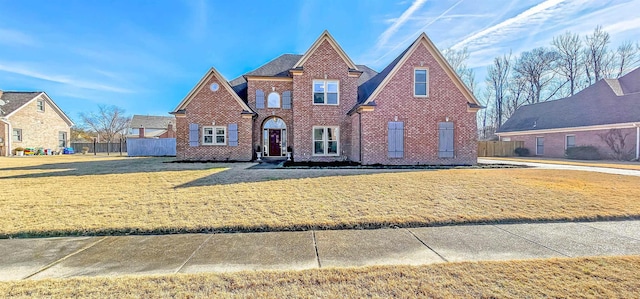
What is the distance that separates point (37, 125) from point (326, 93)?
34064 millimetres

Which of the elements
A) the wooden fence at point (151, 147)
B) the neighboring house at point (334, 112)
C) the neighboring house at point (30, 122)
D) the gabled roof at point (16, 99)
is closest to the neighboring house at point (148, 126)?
the neighboring house at point (30, 122)

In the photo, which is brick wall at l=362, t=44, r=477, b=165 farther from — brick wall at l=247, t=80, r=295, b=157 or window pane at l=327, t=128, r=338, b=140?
brick wall at l=247, t=80, r=295, b=157

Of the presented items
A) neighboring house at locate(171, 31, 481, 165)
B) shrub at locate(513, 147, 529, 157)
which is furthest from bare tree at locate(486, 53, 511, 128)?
neighboring house at locate(171, 31, 481, 165)

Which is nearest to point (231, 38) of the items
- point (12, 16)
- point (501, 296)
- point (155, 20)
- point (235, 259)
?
point (155, 20)

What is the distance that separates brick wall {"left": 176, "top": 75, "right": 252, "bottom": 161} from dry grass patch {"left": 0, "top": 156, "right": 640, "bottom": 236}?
8.19 meters

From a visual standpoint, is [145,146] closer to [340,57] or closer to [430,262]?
[340,57]

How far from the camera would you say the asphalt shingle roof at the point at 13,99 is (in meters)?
26.8

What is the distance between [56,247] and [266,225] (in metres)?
3.13

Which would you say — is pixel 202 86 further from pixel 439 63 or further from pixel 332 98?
pixel 439 63

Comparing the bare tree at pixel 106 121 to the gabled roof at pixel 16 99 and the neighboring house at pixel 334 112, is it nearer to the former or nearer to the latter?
the gabled roof at pixel 16 99

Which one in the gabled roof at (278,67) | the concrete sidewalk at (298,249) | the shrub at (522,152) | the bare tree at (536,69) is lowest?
the concrete sidewalk at (298,249)

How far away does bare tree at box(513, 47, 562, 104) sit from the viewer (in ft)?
119

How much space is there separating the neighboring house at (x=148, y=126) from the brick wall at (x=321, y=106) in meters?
41.1

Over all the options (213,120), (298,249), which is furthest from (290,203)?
(213,120)
